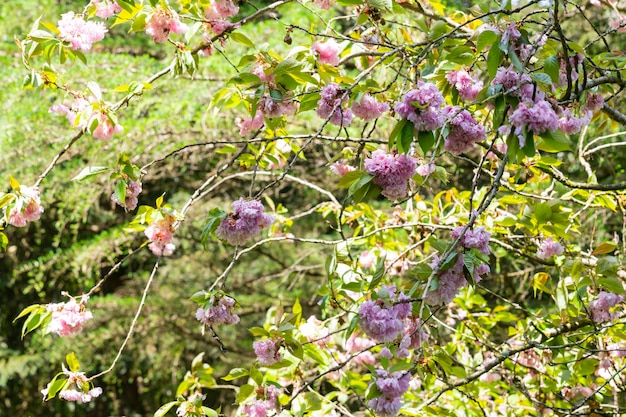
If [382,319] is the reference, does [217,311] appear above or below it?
below

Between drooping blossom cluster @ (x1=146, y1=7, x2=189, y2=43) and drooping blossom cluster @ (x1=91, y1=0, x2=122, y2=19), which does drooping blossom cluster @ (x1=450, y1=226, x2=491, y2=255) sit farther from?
drooping blossom cluster @ (x1=91, y1=0, x2=122, y2=19)

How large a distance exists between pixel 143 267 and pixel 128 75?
1.99 meters

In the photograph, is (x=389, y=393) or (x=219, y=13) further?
(x=219, y=13)

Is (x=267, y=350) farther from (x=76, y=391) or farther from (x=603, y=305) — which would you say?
(x=603, y=305)

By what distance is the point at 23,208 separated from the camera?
1.37 meters

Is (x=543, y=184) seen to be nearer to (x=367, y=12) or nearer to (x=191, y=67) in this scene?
(x=367, y=12)

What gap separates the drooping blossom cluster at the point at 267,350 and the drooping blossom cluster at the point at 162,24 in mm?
563

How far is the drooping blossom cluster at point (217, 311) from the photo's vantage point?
1154 millimetres

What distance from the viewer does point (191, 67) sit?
1.27 m

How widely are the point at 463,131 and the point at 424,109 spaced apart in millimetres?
88

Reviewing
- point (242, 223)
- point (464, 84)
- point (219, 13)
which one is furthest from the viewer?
point (219, 13)

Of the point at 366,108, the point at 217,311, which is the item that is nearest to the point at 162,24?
the point at 366,108

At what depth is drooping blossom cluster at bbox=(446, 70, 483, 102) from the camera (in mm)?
1179

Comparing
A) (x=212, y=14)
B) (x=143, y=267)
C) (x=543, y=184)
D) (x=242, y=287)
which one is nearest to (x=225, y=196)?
(x=242, y=287)
